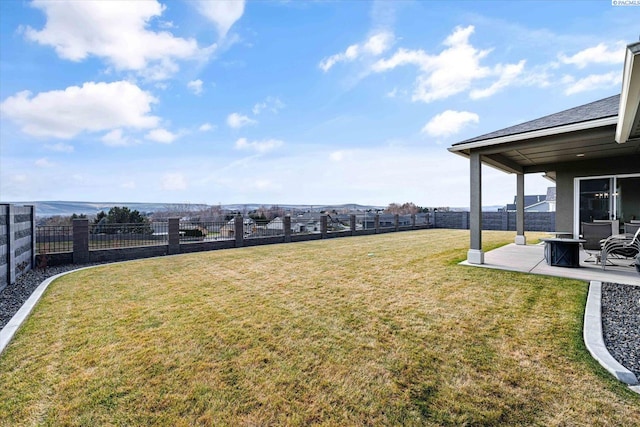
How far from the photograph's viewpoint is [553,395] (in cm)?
212

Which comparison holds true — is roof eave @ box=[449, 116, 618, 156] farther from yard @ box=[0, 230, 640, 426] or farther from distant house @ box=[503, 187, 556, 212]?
distant house @ box=[503, 187, 556, 212]

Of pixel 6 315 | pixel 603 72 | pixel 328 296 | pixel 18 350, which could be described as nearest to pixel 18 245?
pixel 6 315

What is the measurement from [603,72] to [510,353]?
932 centimetres

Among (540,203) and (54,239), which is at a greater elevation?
(540,203)

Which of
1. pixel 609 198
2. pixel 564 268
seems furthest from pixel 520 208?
pixel 564 268

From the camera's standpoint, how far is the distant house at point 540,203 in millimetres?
21980

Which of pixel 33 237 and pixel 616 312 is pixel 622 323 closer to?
pixel 616 312

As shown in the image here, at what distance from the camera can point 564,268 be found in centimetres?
616

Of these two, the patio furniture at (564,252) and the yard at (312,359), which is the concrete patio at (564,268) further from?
the yard at (312,359)

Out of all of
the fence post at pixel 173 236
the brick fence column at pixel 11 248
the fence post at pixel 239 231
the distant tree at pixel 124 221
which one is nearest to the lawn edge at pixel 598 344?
the brick fence column at pixel 11 248

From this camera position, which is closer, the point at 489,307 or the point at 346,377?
the point at 346,377

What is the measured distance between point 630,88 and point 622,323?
8.53 ft

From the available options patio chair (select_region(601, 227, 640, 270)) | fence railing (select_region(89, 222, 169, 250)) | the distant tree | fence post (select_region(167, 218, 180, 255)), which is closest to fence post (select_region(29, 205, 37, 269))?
fence railing (select_region(89, 222, 169, 250))

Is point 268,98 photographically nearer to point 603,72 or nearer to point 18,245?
point 18,245
